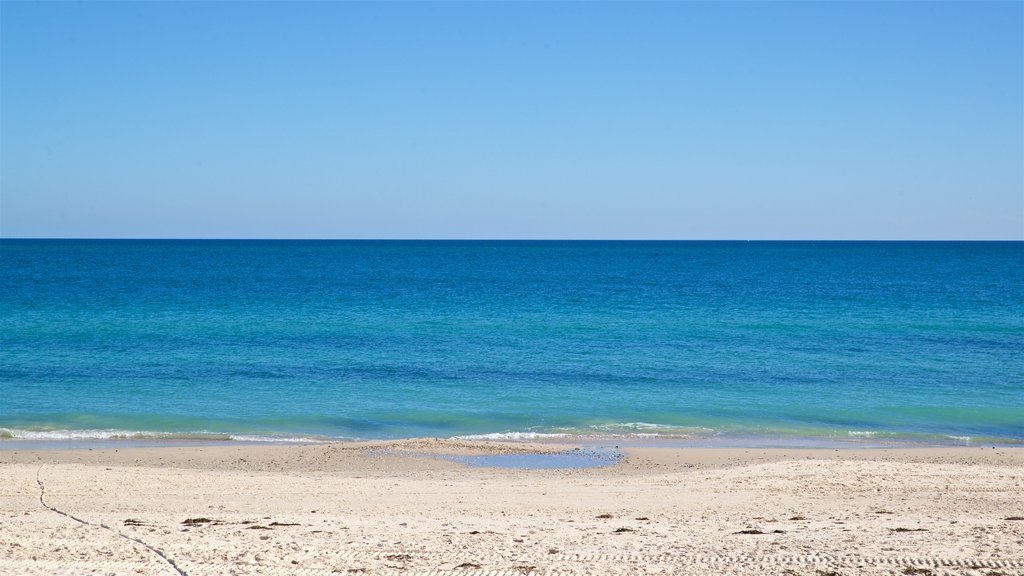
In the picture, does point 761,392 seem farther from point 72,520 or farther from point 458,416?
point 72,520

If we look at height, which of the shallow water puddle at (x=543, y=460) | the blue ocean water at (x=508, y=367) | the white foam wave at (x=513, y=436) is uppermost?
the blue ocean water at (x=508, y=367)

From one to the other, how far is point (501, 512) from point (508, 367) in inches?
566

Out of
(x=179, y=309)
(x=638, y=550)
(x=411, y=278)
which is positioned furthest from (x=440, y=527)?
(x=411, y=278)

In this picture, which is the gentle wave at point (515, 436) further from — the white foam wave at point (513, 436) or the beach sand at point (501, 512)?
the beach sand at point (501, 512)

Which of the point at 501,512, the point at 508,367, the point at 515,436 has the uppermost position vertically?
the point at 501,512

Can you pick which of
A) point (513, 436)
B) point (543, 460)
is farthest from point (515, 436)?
point (543, 460)

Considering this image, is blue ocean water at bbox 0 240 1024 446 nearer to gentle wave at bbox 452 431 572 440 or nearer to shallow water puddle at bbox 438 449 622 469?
gentle wave at bbox 452 431 572 440

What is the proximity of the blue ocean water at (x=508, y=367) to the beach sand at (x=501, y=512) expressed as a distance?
7.87ft

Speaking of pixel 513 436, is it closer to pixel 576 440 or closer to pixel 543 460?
pixel 576 440

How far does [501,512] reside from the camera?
1095 centimetres

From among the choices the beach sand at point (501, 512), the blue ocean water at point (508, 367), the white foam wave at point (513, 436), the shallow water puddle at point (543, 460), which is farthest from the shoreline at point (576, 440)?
the shallow water puddle at point (543, 460)

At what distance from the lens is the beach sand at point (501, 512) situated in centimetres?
823

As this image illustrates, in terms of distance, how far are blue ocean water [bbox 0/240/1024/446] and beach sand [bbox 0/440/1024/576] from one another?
7.87 feet

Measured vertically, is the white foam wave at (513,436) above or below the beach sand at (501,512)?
below
